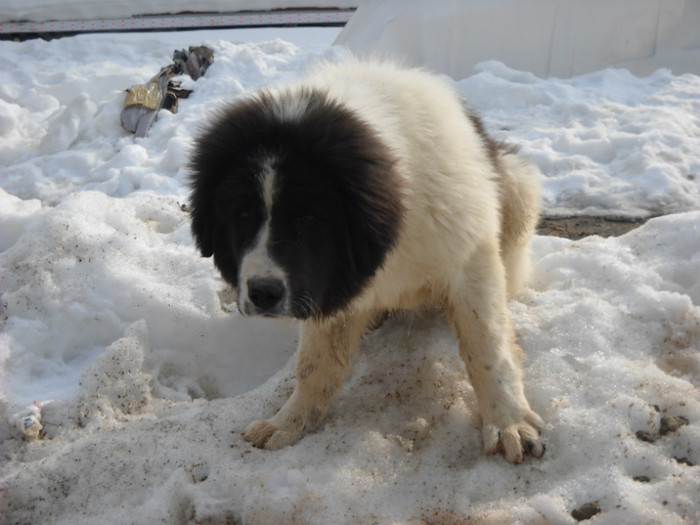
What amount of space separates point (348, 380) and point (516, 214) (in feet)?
3.98

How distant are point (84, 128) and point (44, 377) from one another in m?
4.10

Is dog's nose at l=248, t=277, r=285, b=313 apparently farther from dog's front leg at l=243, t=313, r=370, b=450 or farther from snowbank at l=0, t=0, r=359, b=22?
snowbank at l=0, t=0, r=359, b=22

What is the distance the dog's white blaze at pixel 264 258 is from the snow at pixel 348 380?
688 millimetres

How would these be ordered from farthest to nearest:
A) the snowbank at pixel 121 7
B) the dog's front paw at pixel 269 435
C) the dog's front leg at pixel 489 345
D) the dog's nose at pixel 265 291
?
the snowbank at pixel 121 7
the dog's front paw at pixel 269 435
the dog's front leg at pixel 489 345
the dog's nose at pixel 265 291

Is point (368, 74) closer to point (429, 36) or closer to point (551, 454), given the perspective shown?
point (551, 454)

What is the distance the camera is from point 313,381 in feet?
9.41

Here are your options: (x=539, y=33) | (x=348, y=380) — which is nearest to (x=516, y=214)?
(x=348, y=380)

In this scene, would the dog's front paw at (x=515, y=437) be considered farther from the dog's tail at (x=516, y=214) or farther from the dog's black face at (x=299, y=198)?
the dog's tail at (x=516, y=214)

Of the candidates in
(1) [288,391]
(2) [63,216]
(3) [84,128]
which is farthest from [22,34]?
(1) [288,391]

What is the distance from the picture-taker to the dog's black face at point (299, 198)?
2.29 meters

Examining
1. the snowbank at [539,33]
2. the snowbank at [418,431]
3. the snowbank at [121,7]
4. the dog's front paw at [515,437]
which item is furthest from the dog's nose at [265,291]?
the snowbank at [121,7]

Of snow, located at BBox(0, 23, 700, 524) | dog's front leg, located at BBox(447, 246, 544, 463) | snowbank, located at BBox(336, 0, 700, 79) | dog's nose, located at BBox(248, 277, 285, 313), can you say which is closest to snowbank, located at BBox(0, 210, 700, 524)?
snow, located at BBox(0, 23, 700, 524)

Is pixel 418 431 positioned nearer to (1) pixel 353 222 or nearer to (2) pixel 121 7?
(1) pixel 353 222

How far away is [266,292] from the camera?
2266 mm
